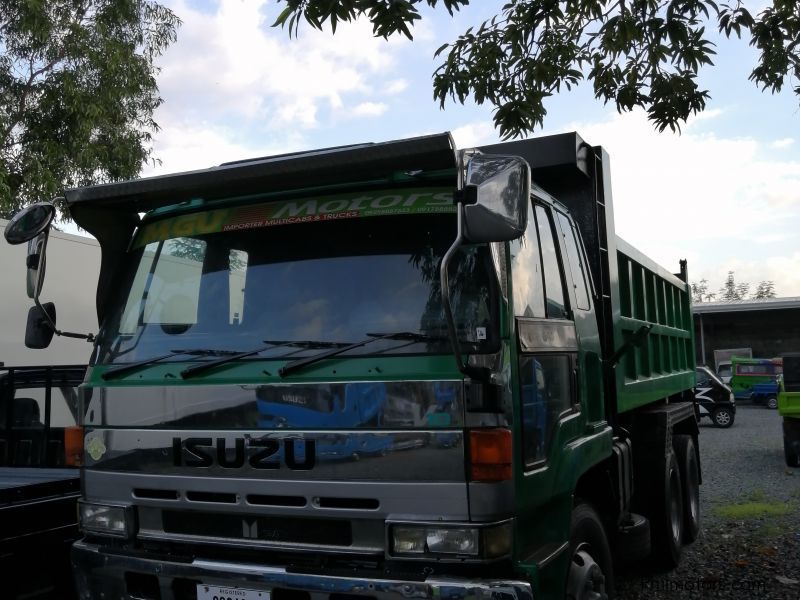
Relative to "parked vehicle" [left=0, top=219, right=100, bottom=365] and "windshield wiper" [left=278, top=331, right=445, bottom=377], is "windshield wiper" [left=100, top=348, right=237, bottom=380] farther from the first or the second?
"parked vehicle" [left=0, top=219, right=100, bottom=365]

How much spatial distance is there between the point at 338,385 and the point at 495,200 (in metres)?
0.91

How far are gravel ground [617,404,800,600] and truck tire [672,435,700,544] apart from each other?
0.57 ft

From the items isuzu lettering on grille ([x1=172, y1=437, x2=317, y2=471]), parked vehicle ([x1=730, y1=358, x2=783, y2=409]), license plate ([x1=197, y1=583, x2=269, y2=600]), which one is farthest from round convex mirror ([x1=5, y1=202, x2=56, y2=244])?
parked vehicle ([x1=730, y1=358, x2=783, y2=409])

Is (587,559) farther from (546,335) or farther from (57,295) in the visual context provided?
(57,295)

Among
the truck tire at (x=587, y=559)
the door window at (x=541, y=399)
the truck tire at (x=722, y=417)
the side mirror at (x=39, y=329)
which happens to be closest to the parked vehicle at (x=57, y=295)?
the side mirror at (x=39, y=329)

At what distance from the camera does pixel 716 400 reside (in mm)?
21609

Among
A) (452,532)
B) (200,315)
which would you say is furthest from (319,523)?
(200,315)

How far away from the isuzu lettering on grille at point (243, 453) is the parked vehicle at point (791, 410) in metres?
11.8

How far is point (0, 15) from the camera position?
1592 centimetres

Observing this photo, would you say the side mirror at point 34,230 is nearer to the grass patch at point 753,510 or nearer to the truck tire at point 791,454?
the grass patch at point 753,510

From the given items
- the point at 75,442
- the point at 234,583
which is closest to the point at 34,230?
the point at 75,442

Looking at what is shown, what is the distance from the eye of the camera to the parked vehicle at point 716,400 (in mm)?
21531

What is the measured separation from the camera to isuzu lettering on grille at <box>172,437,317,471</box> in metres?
3.12

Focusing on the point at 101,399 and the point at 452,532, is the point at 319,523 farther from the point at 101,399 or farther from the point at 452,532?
the point at 101,399
